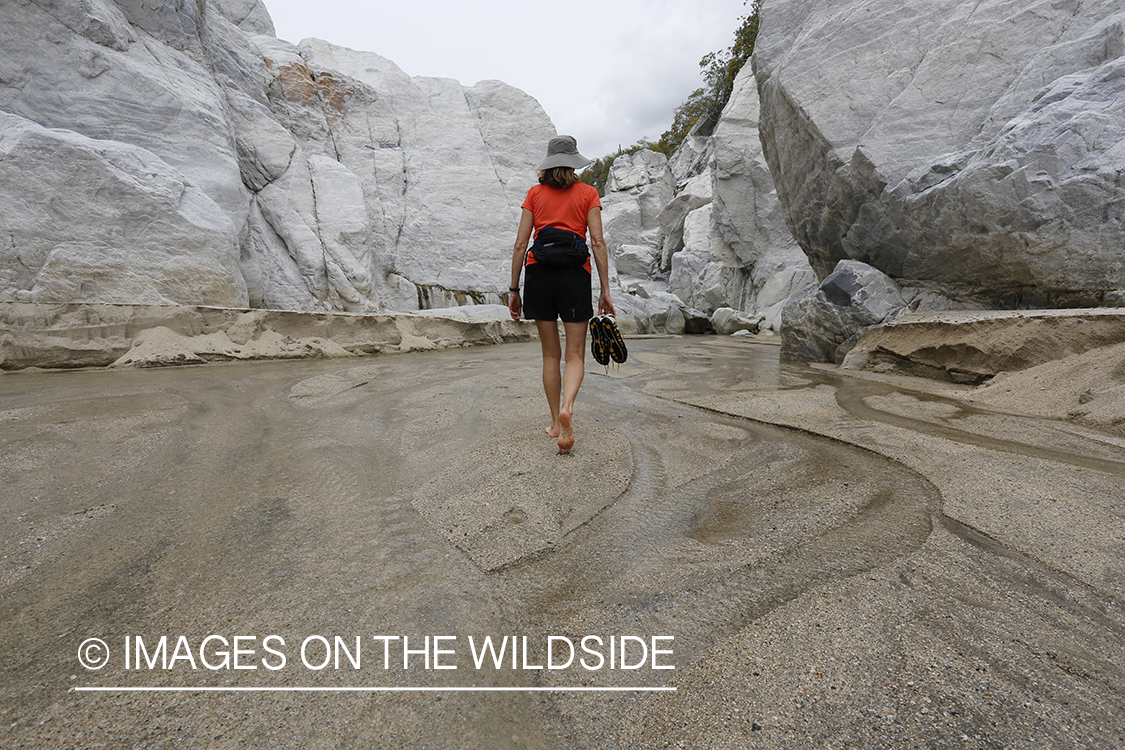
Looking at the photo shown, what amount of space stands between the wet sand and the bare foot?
0.24 ft

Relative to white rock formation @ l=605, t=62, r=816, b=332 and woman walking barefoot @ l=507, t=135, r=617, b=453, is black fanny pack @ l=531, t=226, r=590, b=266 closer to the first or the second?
woman walking barefoot @ l=507, t=135, r=617, b=453

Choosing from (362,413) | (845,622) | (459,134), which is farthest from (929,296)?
(459,134)

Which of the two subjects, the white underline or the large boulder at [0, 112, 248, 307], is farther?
the large boulder at [0, 112, 248, 307]

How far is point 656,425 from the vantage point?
2824 millimetres

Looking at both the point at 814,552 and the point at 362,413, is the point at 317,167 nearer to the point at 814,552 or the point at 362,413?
the point at 362,413

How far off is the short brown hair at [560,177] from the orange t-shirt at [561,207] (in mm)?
21

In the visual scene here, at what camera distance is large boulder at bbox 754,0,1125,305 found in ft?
12.7

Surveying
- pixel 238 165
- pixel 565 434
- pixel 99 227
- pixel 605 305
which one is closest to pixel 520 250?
pixel 605 305

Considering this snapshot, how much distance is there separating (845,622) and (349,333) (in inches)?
270

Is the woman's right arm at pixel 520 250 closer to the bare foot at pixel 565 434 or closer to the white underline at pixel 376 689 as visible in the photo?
the bare foot at pixel 565 434

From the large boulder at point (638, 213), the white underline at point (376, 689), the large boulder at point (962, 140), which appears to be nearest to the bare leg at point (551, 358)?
the white underline at point (376, 689)

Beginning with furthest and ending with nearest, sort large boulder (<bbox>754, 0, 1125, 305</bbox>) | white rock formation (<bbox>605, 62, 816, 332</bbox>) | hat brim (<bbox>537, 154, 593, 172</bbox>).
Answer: white rock formation (<bbox>605, 62, 816, 332</bbox>), large boulder (<bbox>754, 0, 1125, 305</bbox>), hat brim (<bbox>537, 154, 593, 172</bbox>)

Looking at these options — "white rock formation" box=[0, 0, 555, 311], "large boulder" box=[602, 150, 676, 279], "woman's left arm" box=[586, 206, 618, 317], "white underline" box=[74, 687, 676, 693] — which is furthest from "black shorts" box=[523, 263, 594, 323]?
"large boulder" box=[602, 150, 676, 279]

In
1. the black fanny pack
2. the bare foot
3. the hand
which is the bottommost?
the bare foot
